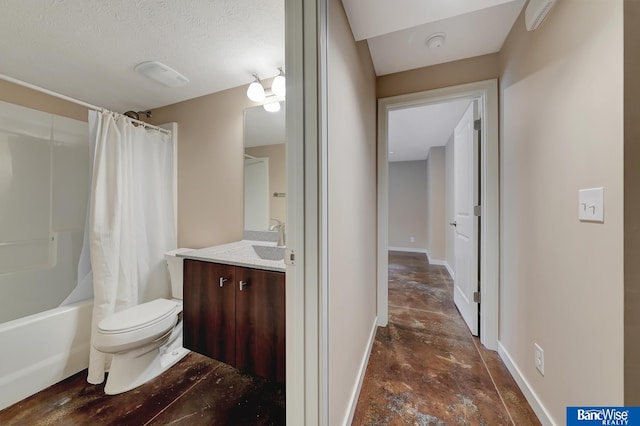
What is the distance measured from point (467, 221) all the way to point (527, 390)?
128 cm

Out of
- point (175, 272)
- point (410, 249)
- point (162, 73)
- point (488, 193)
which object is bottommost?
point (410, 249)

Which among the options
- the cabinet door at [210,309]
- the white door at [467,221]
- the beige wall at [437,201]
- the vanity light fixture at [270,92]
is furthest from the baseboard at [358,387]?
the beige wall at [437,201]

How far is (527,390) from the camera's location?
4.29 feet

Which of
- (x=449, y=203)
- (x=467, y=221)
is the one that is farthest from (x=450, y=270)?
(x=467, y=221)

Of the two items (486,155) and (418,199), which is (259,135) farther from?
(418,199)

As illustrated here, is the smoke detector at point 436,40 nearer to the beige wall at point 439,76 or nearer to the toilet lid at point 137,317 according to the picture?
the beige wall at point 439,76

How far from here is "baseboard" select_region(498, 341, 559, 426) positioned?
44.8 inches

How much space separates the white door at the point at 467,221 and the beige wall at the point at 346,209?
1.00 metres

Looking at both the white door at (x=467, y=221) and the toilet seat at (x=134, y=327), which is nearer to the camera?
the toilet seat at (x=134, y=327)

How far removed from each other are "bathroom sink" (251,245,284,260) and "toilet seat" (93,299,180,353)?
0.68 meters

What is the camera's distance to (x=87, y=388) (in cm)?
146

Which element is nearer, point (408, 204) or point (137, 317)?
point (137, 317)

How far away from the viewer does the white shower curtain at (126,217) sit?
1615mm

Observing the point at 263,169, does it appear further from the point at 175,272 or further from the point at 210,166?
the point at 175,272
